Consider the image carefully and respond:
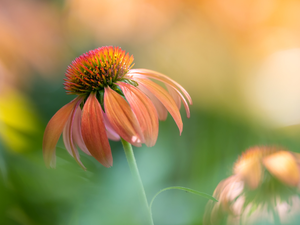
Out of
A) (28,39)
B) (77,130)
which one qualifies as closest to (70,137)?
(77,130)

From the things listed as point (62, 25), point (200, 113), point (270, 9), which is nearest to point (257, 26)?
point (270, 9)

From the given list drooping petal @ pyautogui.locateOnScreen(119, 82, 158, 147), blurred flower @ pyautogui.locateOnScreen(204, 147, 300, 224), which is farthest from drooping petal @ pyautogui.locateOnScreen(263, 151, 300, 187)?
drooping petal @ pyautogui.locateOnScreen(119, 82, 158, 147)

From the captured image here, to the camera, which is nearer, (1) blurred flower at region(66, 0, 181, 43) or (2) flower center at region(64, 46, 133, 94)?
(2) flower center at region(64, 46, 133, 94)

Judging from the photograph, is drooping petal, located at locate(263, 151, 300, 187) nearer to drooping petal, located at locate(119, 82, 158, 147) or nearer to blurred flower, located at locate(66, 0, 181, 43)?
drooping petal, located at locate(119, 82, 158, 147)

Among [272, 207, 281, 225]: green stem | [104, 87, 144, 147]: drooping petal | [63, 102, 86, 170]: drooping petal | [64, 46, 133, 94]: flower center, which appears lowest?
[272, 207, 281, 225]: green stem

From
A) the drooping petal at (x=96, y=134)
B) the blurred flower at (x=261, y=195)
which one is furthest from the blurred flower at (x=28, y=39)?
the blurred flower at (x=261, y=195)

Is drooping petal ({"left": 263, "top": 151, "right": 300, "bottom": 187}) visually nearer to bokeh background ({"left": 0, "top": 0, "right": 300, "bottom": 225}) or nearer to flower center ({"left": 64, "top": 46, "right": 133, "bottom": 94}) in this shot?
bokeh background ({"left": 0, "top": 0, "right": 300, "bottom": 225})

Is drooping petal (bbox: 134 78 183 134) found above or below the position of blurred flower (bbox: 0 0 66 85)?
below
